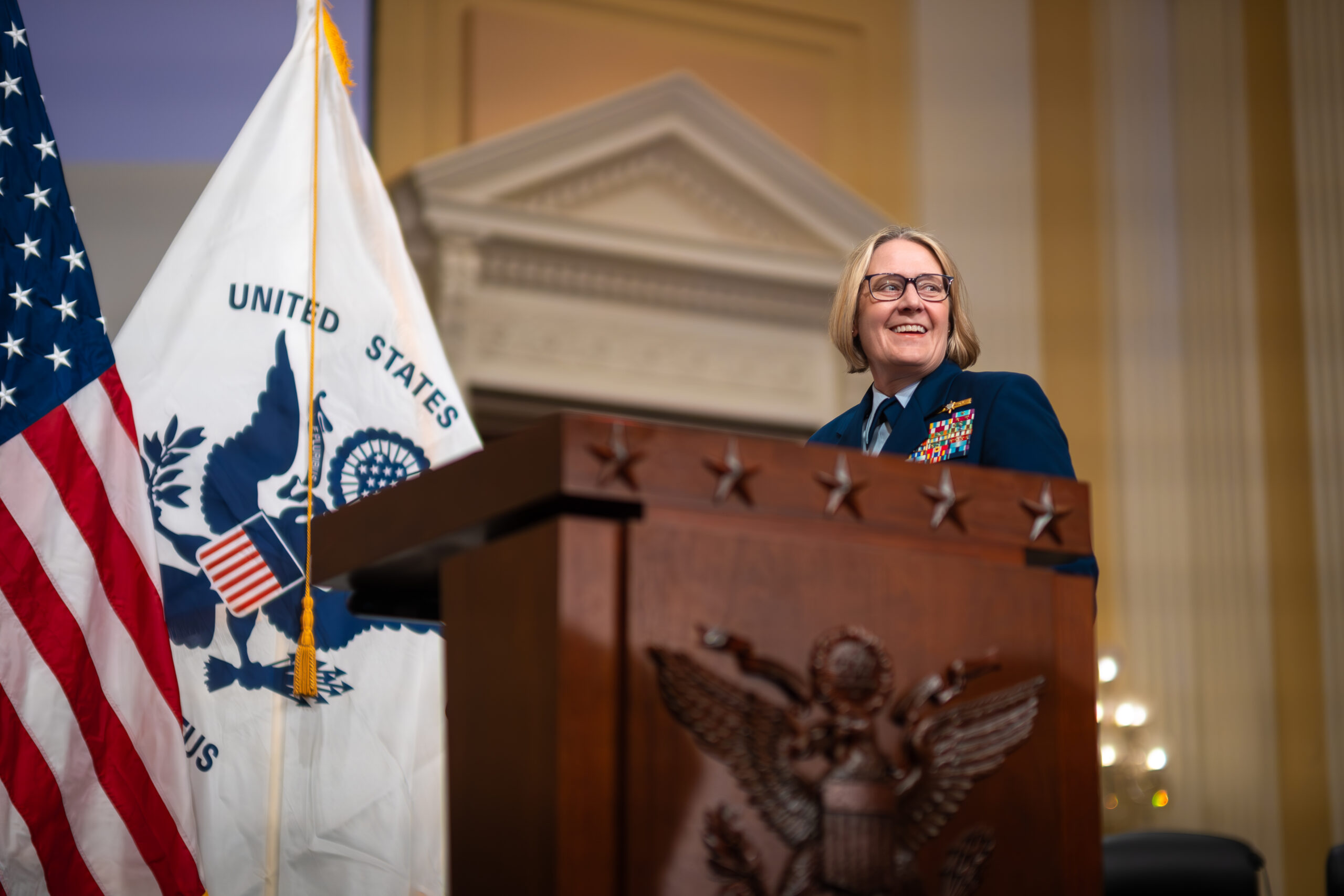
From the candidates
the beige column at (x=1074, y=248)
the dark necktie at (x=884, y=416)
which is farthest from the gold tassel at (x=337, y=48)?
the beige column at (x=1074, y=248)

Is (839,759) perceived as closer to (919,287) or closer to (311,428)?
(919,287)

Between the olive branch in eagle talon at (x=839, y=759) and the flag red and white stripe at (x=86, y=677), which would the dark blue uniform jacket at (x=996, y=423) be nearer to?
the olive branch in eagle talon at (x=839, y=759)

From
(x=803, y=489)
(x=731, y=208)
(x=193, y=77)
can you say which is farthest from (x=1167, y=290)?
(x=803, y=489)

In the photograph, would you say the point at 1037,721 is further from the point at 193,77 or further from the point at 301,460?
the point at 193,77

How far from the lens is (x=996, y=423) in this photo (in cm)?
189

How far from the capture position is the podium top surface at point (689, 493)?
4.46 ft

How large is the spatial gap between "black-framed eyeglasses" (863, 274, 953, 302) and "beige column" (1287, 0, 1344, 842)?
229 inches

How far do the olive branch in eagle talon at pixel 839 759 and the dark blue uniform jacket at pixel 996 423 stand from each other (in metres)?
0.38

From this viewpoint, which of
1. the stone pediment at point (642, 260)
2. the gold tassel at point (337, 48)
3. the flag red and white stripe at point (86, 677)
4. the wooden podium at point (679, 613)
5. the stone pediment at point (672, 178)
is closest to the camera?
the wooden podium at point (679, 613)

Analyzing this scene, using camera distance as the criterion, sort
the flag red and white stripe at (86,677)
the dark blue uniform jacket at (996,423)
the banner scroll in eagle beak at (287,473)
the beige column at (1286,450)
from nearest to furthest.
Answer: the dark blue uniform jacket at (996,423) < the flag red and white stripe at (86,677) < the banner scroll in eagle beak at (287,473) < the beige column at (1286,450)

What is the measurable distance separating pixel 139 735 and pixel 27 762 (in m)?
0.17

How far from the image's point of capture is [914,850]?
4.66 ft

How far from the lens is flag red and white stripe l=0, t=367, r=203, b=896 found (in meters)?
2.47

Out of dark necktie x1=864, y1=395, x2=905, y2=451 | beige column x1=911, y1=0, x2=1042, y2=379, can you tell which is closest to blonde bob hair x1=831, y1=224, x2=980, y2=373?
dark necktie x1=864, y1=395, x2=905, y2=451
